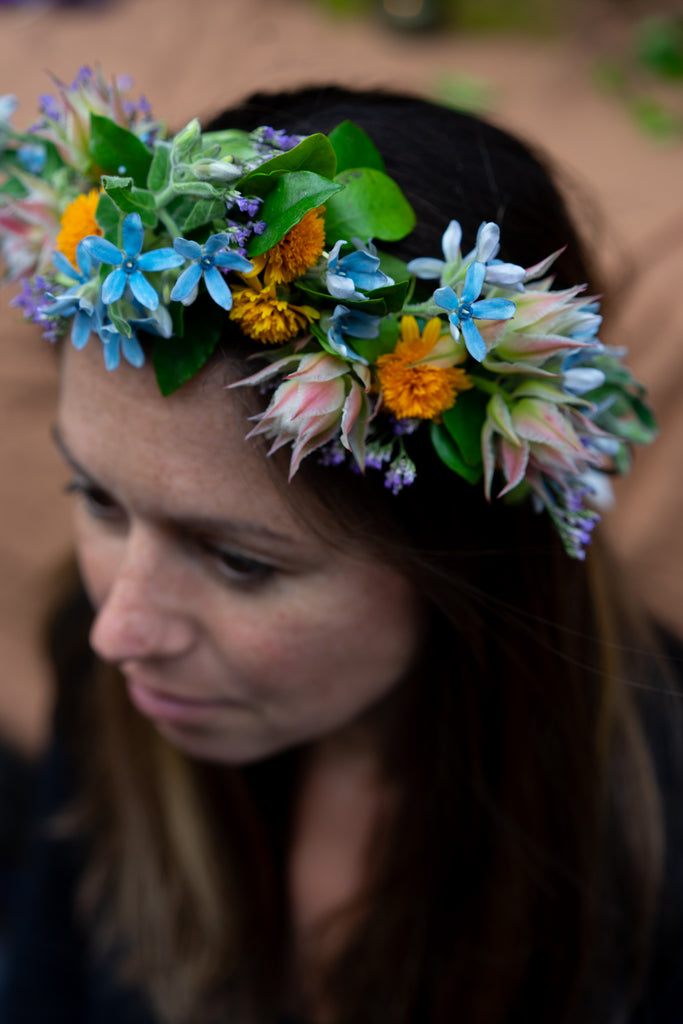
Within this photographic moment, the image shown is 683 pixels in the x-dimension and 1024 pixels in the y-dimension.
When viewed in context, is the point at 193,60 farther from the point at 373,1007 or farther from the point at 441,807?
the point at 373,1007

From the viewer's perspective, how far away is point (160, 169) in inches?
29.2

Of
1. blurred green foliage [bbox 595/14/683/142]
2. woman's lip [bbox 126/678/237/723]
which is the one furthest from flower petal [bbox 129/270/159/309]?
blurred green foliage [bbox 595/14/683/142]

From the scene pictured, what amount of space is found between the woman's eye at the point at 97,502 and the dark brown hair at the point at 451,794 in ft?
0.85

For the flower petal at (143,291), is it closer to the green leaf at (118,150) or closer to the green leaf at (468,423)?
the green leaf at (118,150)

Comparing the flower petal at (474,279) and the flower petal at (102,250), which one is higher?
the flower petal at (474,279)

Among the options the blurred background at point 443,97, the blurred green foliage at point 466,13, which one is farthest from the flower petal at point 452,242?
the blurred green foliage at point 466,13

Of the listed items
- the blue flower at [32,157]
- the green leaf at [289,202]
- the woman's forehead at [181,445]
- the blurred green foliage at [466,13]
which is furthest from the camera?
the blurred green foliage at [466,13]

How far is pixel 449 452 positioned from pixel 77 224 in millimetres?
373

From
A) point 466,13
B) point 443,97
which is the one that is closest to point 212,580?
point 443,97

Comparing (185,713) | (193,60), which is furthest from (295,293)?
(193,60)

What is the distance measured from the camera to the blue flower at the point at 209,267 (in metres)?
0.68

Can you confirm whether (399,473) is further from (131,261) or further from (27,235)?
(27,235)

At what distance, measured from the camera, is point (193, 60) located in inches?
94.6

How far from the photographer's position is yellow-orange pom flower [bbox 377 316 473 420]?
0.72m
